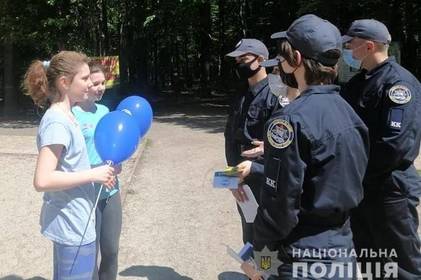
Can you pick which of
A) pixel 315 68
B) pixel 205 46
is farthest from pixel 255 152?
pixel 205 46

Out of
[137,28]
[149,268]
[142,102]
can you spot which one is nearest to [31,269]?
[149,268]

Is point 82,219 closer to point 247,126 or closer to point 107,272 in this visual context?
point 107,272

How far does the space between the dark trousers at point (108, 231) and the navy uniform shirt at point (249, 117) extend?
3.15 feet

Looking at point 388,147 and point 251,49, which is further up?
point 251,49

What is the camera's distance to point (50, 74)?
2.77m

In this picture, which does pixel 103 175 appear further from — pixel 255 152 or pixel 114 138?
pixel 255 152

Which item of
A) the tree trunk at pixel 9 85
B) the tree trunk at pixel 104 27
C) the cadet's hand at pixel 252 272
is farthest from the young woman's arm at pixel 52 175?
the tree trunk at pixel 104 27

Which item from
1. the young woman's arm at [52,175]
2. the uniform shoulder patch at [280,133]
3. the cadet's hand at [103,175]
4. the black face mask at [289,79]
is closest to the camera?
the uniform shoulder patch at [280,133]

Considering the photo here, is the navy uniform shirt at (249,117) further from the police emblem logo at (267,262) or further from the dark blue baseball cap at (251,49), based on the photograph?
the police emblem logo at (267,262)

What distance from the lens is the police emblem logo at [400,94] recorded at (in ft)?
10.5

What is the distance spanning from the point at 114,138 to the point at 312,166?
1341 millimetres

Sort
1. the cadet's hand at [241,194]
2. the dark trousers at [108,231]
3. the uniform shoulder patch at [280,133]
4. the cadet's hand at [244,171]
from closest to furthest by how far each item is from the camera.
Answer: the uniform shoulder patch at [280,133] < the cadet's hand at [244,171] < the cadet's hand at [241,194] < the dark trousers at [108,231]

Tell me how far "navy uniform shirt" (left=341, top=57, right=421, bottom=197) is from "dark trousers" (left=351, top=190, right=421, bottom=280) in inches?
2.6


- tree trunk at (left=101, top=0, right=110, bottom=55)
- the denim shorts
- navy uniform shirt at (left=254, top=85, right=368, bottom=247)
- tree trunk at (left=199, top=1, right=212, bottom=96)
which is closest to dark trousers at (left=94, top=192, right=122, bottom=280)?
the denim shorts
